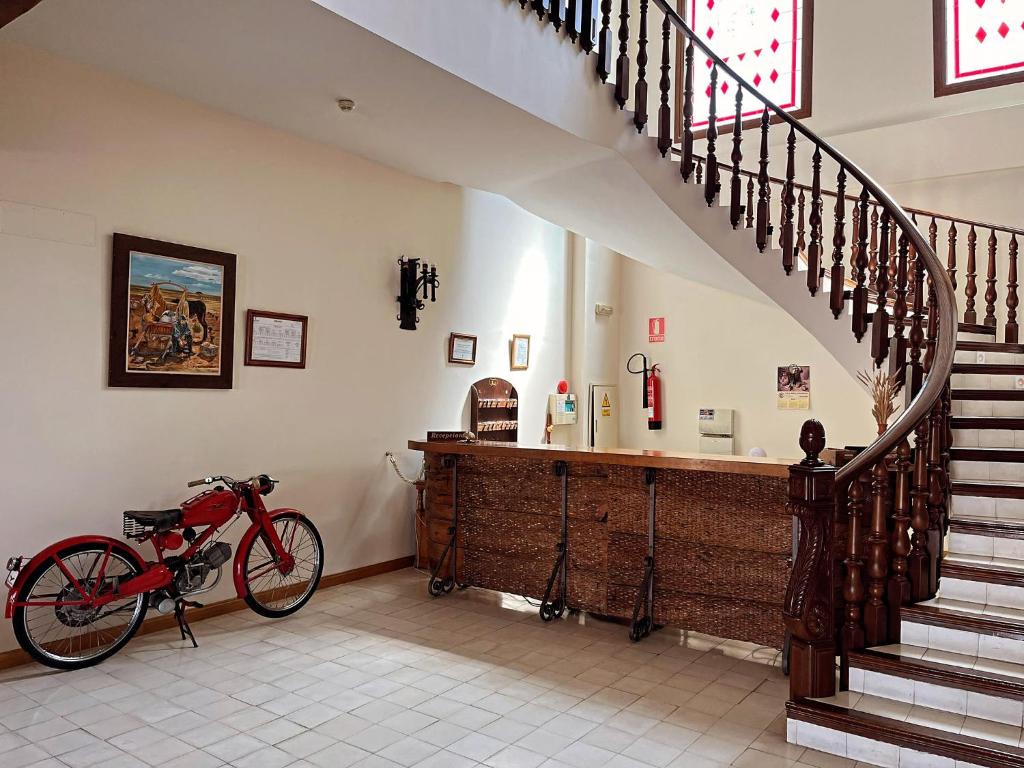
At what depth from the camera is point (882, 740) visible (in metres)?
2.88

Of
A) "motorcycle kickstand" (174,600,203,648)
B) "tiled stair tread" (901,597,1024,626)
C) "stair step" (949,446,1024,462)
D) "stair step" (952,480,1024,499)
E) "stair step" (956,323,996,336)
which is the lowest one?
"motorcycle kickstand" (174,600,203,648)

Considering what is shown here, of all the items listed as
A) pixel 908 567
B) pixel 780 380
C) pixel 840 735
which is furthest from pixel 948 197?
pixel 840 735

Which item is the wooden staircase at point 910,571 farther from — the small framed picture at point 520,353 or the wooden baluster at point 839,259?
the small framed picture at point 520,353

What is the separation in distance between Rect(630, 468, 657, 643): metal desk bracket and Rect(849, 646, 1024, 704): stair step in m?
1.34

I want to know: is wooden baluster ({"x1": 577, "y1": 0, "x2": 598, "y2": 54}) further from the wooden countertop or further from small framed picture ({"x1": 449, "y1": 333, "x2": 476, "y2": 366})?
small framed picture ({"x1": 449, "y1": 333, "x2": 476, "y2": 366})

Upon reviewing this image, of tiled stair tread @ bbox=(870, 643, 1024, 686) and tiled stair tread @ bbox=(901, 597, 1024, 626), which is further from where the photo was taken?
tiled stair tread @ bbox=(901, 597, 1024, 626)

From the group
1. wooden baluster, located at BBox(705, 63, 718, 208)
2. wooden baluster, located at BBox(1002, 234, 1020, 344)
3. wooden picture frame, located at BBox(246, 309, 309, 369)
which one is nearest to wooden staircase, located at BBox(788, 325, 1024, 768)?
wooden baluster, located at BBox(1002, 234, 1020, 344)

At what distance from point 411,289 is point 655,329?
10.4ft

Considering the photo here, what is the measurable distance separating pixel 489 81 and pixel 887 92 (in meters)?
4.69

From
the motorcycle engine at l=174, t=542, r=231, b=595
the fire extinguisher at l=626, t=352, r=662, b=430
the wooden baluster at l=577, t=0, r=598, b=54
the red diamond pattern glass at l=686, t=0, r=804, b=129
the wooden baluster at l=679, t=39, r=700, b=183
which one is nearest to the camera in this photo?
the motorcycle engine at l=174, t=542, r=231, b=595

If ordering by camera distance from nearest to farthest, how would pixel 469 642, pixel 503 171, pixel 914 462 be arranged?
pixel 914 462
pixel 469 642
pixel 503 171

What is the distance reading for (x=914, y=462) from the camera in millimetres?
3381

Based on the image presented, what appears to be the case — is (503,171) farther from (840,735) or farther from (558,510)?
(840,735)

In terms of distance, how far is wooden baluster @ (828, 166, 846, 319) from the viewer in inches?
183
